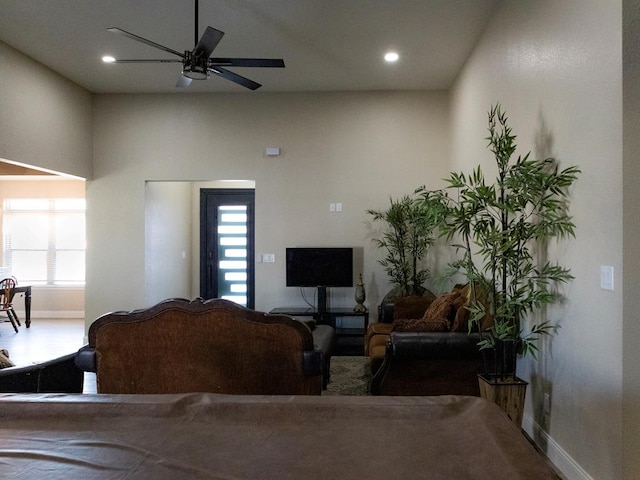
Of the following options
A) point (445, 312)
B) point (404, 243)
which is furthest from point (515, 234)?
point (404, 243)

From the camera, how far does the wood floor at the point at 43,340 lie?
5.18 metres

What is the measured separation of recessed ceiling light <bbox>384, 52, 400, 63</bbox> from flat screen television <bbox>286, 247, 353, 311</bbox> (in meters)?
2.32

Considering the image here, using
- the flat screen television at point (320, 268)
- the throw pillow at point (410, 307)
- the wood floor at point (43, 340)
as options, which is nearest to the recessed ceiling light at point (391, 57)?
the flat screen television at point (320, 268)

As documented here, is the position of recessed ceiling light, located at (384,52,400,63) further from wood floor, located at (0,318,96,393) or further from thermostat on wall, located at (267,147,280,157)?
wood floor, located at (0,318,96,393)

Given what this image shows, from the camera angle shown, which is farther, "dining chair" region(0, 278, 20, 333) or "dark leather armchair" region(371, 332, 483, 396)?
"dining chair" region(0, 278, 20, 333)

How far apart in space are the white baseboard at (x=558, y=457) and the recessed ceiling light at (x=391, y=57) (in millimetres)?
3754

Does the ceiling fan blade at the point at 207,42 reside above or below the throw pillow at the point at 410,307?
above

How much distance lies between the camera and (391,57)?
4.91 meters

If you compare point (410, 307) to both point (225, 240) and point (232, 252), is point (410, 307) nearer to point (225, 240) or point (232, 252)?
point (232, 252)

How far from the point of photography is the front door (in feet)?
25.9

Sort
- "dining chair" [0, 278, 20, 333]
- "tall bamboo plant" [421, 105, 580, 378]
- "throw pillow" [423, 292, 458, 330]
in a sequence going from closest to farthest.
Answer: "tall bamboo plant" [421, 105, 580, 378]
"throw pillow" [423, 292, 458, 330]
"dining chair" [0, 278, 20, 333]

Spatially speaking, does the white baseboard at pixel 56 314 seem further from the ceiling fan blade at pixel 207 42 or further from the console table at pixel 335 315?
the ceiling fan blade at pixel 207 42

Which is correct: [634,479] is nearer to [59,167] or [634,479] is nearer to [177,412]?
[177,412]

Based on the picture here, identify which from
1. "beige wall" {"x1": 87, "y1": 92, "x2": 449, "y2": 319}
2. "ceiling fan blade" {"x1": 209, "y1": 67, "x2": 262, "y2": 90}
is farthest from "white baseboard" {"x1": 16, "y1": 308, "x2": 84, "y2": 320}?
"ceiling fan blade" {"x1": 209, "y1": 67, "x2": 262, "y2": 90}
